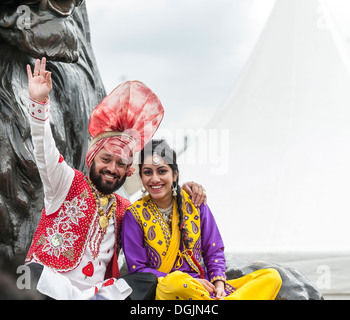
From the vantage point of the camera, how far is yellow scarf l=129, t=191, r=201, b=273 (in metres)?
2.43

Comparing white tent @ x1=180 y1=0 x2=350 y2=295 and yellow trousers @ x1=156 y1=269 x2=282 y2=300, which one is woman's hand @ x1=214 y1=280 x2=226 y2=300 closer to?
yellow trousers @ x1=156 y1=269 x2=282 y2=300

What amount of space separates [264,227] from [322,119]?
1220 millimetres

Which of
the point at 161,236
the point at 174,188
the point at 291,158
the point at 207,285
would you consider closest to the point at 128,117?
the point at 174,188

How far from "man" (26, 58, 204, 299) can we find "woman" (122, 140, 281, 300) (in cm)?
8

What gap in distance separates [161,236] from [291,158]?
2.81 m

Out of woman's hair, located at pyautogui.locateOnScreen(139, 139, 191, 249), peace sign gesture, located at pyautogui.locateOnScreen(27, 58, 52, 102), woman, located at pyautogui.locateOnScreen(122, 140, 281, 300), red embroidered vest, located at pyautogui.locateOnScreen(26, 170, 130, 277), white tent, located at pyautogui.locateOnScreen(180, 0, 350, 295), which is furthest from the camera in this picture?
white tent, located at pyautogui.locateOnScreen(180, 0, 350, 295)

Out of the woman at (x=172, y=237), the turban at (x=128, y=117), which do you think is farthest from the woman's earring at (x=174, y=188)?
the turban at (x=128, y=117)

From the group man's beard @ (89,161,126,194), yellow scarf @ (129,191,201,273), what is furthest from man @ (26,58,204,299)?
yellow scarf @ (129,191,201,273)

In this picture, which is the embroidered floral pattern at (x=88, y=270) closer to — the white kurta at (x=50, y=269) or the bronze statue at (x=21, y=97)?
the white kurta at (x=50, y=269)

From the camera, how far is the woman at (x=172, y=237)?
93.4 inches

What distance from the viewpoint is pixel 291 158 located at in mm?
5012
